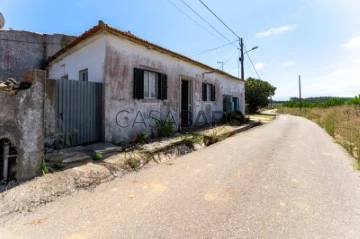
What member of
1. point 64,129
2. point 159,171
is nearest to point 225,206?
point 159,171

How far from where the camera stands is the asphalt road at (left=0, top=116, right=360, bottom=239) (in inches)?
118

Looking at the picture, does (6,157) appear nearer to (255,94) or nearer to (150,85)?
(150,85)

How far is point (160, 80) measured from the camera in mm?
9523

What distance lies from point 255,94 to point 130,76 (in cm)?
2873

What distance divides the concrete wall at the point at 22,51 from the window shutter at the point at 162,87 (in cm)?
674

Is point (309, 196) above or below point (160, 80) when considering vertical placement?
below

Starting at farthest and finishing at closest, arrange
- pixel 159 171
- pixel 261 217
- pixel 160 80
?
pixel 160 80 < pixel 159 171 < pixel 261 217

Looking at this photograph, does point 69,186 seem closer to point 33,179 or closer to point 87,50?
point 33,179

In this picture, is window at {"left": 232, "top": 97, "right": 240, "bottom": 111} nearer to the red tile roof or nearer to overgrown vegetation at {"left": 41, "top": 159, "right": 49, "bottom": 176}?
the red tile roof

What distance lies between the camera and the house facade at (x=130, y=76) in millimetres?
7293

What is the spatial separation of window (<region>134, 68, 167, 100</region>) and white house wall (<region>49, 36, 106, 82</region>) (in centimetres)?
125

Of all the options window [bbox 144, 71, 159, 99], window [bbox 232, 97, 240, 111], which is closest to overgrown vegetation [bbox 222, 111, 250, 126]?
window [bbox 232, 97, 240, 111]

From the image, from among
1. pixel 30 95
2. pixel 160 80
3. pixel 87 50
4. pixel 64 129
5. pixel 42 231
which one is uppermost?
pixel 87 50

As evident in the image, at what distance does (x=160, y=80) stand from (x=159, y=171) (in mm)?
4739
